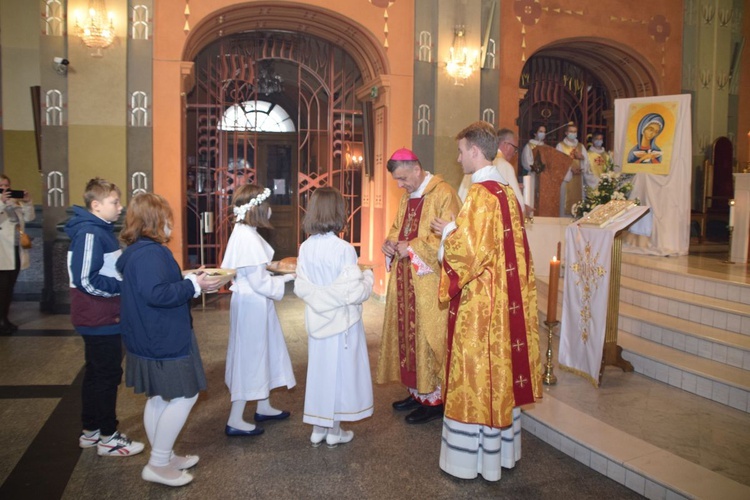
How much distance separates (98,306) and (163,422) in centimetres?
85

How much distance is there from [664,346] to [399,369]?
2.59m

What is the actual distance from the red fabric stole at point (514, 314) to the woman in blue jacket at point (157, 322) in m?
1.33

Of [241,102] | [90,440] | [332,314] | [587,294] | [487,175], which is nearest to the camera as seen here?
[487,175]

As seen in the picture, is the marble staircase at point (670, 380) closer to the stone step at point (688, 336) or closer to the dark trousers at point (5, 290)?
the stone step at point (688, 336)

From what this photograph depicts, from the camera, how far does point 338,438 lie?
379 centimetres

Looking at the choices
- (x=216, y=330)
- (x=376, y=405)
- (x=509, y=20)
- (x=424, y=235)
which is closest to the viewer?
(x=424, y=235)

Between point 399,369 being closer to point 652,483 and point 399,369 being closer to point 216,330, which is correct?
point 652,483

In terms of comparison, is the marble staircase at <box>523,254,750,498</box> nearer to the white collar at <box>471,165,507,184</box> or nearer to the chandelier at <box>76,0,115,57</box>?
the white collar at <box>471,165,507,184</box>

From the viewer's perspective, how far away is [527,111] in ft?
37.2

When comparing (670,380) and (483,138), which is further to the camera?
(670,380)

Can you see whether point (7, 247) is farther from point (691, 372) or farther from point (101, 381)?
point (691, 372)

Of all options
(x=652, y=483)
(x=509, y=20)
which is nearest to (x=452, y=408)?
(x=652, y=483)

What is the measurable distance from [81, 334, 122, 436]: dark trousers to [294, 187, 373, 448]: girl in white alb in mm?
1186

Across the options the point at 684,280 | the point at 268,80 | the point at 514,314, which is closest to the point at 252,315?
the point at 514,314
